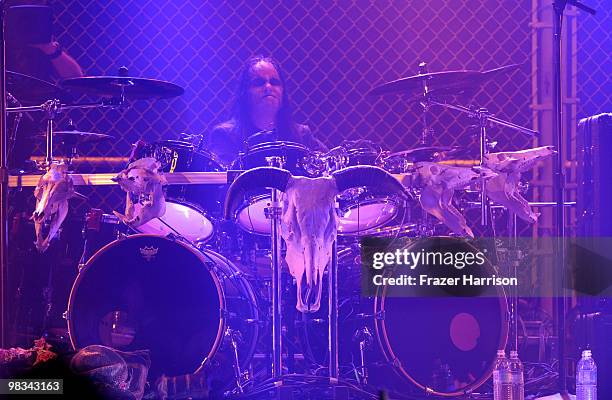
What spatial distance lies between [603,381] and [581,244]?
0.82 metres

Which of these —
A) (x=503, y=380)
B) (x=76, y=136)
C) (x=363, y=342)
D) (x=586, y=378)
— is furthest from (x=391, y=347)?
(x=76, y=136)

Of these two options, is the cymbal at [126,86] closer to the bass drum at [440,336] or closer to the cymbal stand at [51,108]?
the cymbal stand at [51,108]

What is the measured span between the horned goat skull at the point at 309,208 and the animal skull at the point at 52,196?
0.95 metres

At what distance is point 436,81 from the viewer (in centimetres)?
469

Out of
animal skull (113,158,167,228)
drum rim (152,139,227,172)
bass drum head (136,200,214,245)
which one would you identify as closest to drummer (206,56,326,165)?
drum rim (152,139,227,172)

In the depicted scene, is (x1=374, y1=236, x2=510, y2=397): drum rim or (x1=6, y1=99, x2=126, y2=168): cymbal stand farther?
(x1=6, y1=99, x2=126, y2=168): cymbal stand

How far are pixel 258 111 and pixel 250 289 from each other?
126cm

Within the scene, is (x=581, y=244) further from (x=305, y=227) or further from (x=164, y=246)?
(x=164, y=246)

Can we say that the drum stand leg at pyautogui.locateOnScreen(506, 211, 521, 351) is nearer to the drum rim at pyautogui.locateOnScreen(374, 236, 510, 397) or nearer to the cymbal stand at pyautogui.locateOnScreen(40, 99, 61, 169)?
the drum rim at pyautogui.locateOnScreen(374, 236, 510, 397)

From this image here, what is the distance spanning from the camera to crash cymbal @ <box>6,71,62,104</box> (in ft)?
15.5

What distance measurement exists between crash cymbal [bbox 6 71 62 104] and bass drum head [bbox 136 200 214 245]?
38.2 inches

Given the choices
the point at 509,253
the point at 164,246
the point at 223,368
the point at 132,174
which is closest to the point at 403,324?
the point at 509,253

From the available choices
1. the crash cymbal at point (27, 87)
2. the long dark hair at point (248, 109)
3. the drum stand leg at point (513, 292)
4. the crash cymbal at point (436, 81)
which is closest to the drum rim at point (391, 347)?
the drum stand leg at point (513, 292)

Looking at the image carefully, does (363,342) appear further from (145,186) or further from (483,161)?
(145,186)
